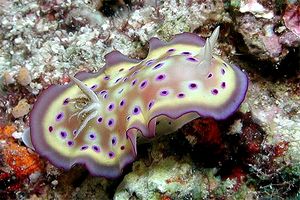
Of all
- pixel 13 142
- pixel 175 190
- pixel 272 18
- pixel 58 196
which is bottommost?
pixel 58 196

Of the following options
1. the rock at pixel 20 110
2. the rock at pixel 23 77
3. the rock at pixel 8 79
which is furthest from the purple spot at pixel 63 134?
the rock at pixel 8 79

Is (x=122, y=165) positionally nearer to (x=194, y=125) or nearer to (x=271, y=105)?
(x=194, y=125)

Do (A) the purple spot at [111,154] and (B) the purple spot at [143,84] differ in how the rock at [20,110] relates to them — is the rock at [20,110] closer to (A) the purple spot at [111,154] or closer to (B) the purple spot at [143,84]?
(A) the purple spot at [111,154]

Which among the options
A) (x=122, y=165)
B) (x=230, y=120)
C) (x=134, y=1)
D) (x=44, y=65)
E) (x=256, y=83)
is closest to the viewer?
(x=122, y=165)

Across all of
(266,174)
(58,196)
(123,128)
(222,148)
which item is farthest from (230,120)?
(58,196)

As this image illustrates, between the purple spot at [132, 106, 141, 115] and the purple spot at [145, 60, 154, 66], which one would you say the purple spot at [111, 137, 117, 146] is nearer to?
the purple spot at [132, 106, 141, 115]

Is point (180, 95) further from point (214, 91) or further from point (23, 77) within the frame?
point (23, 77)
